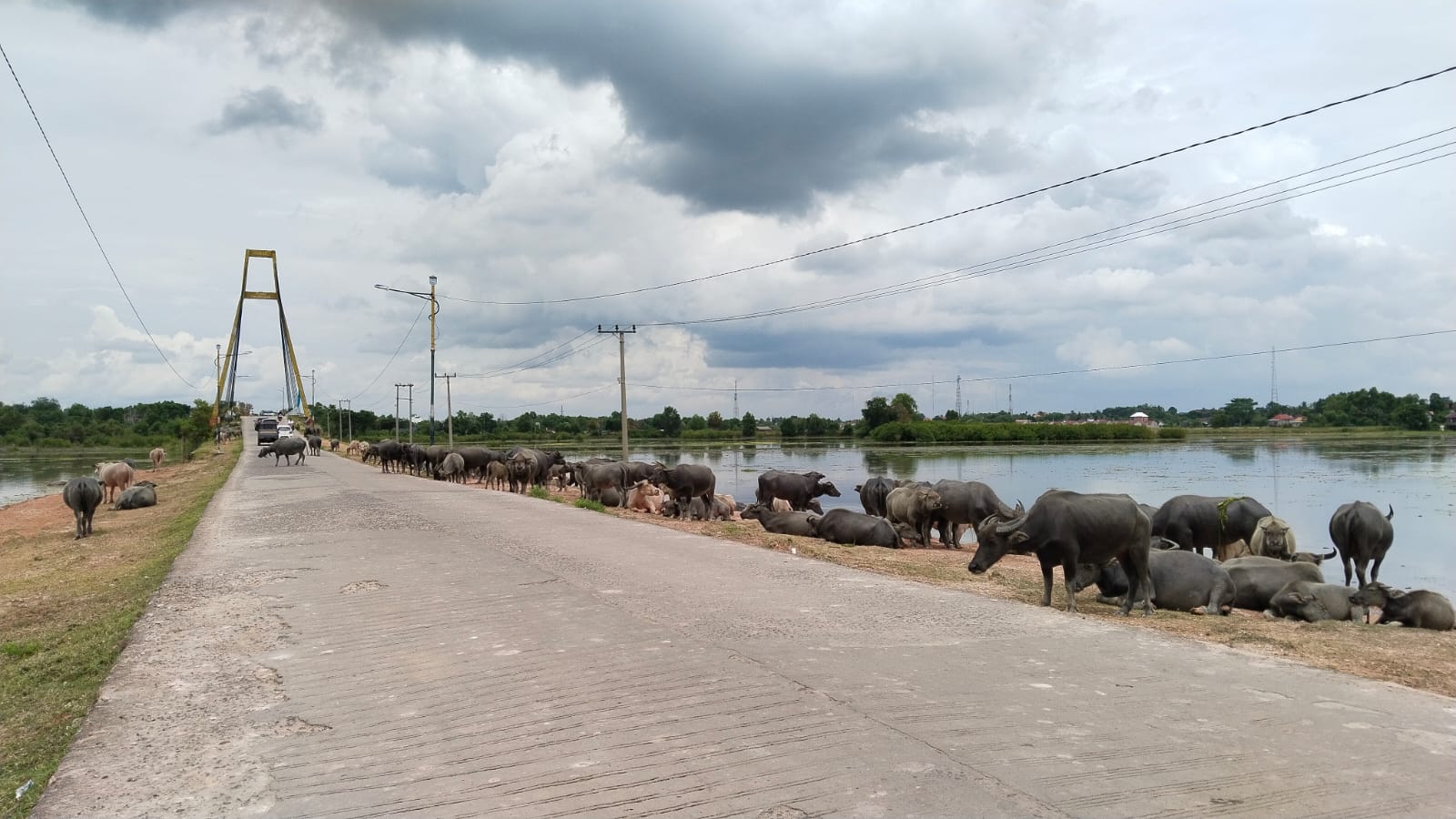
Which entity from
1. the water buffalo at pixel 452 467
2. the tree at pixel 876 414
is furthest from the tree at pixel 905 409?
the water buffalo at pixel 452 467

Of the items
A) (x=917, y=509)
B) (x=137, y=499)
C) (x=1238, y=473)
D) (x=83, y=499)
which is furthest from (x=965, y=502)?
(x=1238, y=473)

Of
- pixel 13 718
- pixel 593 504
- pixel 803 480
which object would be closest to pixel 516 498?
pixel 593 504

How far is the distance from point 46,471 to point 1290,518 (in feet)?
248

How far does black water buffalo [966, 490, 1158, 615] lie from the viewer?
9.62m

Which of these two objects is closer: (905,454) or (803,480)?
(803,480)

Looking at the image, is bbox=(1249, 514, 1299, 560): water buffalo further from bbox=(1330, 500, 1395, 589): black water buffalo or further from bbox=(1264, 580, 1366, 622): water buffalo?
bbox=(1264, 580, 1366, 622): water buffalo

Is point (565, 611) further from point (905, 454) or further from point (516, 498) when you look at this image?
point (905, 454)

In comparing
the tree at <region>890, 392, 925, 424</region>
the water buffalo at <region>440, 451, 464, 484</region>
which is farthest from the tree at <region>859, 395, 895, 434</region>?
the water buffalo at <region>440, 451, 464, 484</region>

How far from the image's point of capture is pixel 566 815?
3.92m

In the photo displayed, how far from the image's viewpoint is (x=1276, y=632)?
8.61 m

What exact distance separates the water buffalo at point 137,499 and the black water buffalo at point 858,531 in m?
24.1

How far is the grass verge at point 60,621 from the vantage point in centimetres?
527

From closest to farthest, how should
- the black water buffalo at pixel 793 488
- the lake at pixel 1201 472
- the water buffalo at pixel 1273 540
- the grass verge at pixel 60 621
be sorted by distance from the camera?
the grass verge at pixel 60 621
the water buffalo at pixel 1273 540
the lake at pixel 1201 472
the black water buffalo at pixel 793 488

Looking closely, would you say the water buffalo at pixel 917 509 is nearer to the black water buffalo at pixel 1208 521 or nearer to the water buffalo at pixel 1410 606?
the black water buffalo at pixel 1208 521
